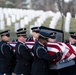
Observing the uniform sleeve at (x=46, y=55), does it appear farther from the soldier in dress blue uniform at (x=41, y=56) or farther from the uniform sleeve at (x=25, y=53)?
the uniform sleeve at (x=25, y=53)

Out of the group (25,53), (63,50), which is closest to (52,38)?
(63,50)

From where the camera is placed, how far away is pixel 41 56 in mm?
6465

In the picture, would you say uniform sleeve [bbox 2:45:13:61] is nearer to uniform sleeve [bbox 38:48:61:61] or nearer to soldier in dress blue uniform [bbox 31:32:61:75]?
soldier in dress blue uniform [bbox 31:32:61:75]

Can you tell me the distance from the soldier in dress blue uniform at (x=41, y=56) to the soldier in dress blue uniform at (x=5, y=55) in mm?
829

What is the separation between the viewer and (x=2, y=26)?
1808cm

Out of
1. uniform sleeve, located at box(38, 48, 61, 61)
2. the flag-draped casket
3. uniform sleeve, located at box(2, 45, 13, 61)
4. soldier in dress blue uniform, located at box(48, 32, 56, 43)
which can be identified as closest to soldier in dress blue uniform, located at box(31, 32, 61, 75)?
uniform sleeve, located at box(38, 48, 61, 61)

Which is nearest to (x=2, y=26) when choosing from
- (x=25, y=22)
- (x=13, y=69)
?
(x=25, y=22)

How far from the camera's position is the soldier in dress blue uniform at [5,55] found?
7348 mm

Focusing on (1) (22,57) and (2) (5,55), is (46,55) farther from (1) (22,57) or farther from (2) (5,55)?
(2) (5,55)

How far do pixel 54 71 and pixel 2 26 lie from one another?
36.5 feet

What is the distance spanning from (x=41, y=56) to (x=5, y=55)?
1173 mm

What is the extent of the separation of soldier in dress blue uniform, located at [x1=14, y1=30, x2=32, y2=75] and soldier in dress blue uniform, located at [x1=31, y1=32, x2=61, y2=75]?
0.30m

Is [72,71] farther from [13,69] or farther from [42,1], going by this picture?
[42,1]

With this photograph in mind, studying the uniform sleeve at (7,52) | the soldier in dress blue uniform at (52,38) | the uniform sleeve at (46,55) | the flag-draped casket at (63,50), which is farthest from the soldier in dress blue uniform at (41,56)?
the uniform sleeve at (7,52)
